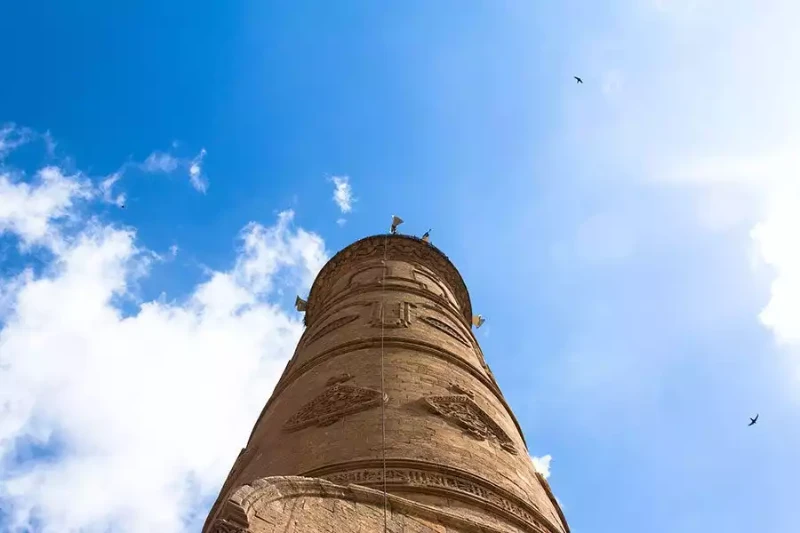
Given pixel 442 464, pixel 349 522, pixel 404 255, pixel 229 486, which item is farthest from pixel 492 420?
pixel 404 255

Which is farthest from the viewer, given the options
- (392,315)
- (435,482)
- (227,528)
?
(392,315)

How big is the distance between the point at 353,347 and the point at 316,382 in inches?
31.4

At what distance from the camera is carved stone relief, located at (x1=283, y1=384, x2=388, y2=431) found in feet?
21.0

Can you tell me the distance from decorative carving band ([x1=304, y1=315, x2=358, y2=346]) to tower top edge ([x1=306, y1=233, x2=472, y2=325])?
360cm

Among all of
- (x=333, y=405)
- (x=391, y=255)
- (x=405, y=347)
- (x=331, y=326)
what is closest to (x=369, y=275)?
(x=391, y=255)

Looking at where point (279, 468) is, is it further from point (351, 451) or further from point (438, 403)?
point (438, 403)

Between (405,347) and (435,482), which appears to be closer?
(435,482)

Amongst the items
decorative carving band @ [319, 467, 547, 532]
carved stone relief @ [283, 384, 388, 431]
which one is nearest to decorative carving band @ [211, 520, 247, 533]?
decorative carving band @ [319, 467, 547, 532]

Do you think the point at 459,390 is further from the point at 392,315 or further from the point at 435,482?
the point at 392,315

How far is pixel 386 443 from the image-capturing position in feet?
18.6

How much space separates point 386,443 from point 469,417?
3.97 ft

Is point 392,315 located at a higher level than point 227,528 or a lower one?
higher

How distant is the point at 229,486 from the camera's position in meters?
6.91

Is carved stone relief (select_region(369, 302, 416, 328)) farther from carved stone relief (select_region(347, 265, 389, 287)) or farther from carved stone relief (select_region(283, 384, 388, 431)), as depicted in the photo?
carved stone relief (select_region(283, 384, 388, 431))
